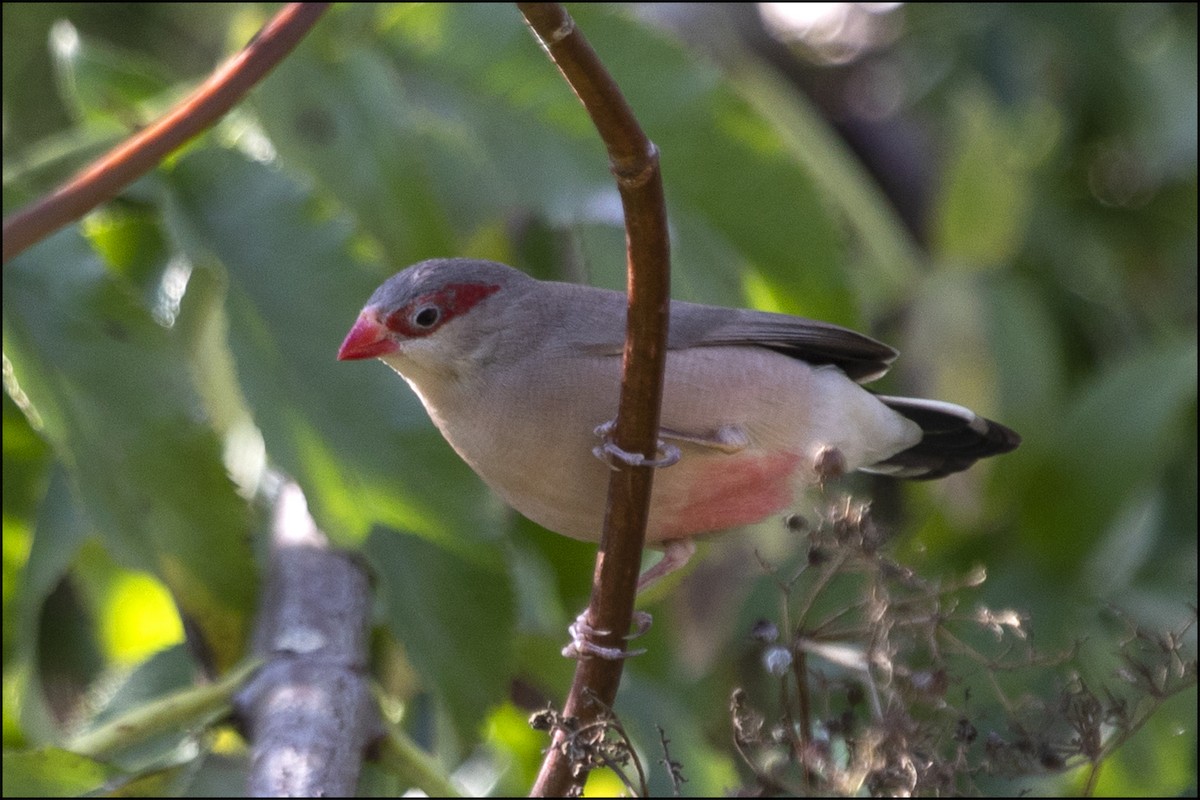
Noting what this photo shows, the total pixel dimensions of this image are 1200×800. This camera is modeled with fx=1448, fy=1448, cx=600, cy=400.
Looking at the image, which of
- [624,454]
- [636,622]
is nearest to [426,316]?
[636,622]

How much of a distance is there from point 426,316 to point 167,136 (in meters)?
0.57

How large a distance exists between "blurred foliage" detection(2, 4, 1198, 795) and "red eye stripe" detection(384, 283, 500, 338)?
508 mm

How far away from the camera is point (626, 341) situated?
1803 millimetres

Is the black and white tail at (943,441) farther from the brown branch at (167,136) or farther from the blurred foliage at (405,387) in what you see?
the brown branch at (167,136)

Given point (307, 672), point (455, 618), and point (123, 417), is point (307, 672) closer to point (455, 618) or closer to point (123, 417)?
point (455, 618)

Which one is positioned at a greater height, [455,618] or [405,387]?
[405,387]

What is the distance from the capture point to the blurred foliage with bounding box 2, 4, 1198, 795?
296 cm

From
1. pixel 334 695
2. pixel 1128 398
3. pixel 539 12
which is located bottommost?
pixel 334 695

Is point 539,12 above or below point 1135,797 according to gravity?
above

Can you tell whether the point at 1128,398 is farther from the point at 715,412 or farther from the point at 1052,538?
the point at 715,412

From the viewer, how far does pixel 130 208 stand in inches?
137

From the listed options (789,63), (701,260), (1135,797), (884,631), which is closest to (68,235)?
(701,260)

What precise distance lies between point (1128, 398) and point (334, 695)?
2.21m

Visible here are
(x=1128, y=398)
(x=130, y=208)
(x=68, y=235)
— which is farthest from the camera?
(x=1128, y=398)
